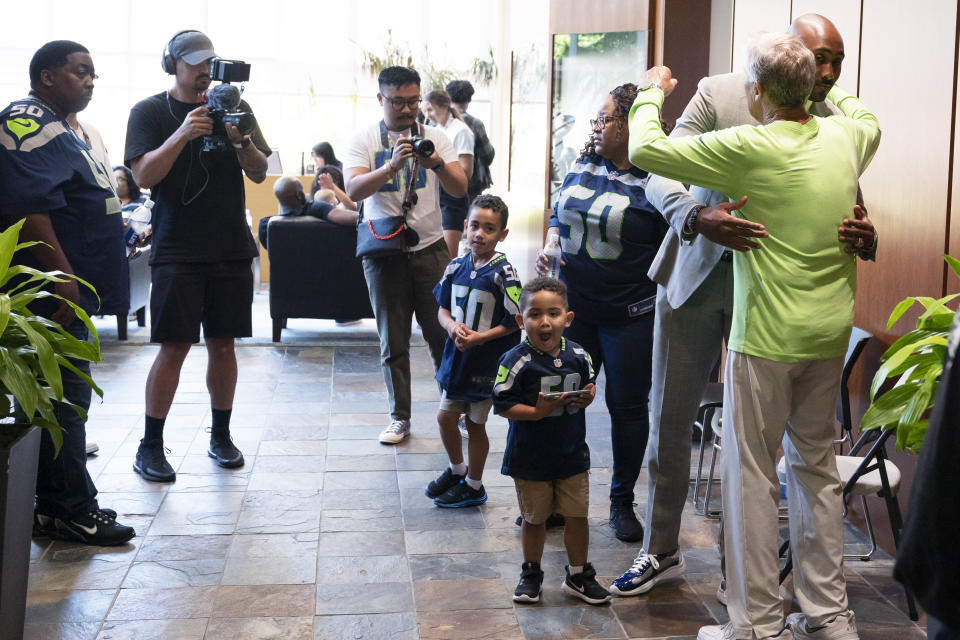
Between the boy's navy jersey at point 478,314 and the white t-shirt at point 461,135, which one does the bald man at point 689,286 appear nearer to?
the boy's navy jersey at point 478,314

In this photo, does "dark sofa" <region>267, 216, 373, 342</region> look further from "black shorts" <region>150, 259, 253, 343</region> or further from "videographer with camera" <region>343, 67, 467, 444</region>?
"black shorts" <region>150, 259, 253, 343</region>

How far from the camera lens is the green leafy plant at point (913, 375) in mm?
2338

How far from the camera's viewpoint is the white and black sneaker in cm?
486

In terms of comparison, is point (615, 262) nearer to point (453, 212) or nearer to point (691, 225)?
point (691, 225)

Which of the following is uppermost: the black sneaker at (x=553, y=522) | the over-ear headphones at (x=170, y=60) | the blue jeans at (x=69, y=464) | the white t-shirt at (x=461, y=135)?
the over-ear headphones at (x=170, y=60)

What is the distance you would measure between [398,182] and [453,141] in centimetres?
306

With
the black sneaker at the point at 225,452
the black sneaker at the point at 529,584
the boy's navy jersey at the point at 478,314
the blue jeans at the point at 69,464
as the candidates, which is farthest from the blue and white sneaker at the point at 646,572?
the black sneaker at the point at 225,452

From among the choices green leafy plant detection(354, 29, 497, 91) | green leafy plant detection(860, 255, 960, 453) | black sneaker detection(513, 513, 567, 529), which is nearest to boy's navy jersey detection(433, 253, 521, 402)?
black sneaker detection(513, 513, 567, 529)

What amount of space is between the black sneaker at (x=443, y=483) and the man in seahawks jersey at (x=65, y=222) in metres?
1.14

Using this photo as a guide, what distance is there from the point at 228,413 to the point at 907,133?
2939 mm

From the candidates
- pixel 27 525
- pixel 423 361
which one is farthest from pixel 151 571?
pixel 423 361

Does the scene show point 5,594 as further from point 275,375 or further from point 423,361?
point 423,361

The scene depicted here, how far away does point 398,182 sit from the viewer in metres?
4.77

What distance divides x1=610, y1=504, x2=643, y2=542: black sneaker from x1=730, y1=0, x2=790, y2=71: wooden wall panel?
6.40 feet
